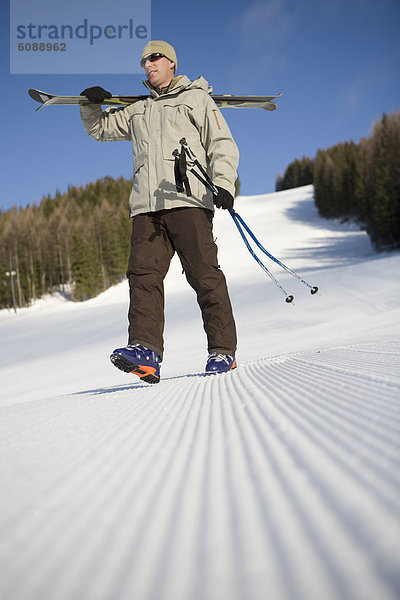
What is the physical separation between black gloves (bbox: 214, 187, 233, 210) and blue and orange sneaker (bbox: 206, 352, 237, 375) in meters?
0.74

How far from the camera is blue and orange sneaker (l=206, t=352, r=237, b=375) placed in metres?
1.91

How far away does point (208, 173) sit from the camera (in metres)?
2.17

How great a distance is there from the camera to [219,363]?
1.92 m

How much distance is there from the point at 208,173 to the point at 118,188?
5273 cm

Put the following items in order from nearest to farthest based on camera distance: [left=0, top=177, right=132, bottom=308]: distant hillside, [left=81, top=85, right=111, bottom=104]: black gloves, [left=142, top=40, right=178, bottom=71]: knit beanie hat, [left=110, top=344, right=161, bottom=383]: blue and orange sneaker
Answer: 1. [left=110, top=344, right=161, bottom=383]: blue and orange sneaker
2. [left=142, top=40, right=178, bottom=71]: knit beanie hat
3. [left=81, top=85, right=111, bottom=104]: black gloves
4. [left=0, top=177, right=132, bottom=308]: distant hillside

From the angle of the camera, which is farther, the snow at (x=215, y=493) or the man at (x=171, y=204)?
the man at (x=171, y=204)

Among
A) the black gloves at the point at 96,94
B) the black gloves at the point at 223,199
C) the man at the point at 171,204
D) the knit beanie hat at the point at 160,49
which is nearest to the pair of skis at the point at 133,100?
the black gloves at the point at 96,94

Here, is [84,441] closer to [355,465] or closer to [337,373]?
[355,465]

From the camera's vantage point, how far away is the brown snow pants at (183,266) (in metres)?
1.94

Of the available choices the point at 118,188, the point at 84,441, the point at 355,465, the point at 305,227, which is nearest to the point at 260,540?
the point at 355,465

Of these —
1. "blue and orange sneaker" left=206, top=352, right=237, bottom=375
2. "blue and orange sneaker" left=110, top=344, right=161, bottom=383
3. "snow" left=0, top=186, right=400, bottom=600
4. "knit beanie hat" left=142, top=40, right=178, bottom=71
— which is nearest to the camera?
"snow" left=0, top=186, right=400, bottom=600

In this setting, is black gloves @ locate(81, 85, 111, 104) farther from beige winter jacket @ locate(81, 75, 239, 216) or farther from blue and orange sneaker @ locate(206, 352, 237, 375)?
blue and orange sneaker @ locate(206, 352, 237, 375)

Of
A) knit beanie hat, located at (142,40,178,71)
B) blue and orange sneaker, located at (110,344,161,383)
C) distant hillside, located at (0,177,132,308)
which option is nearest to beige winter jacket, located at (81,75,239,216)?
knit beanie hat, located at (142,40,178,71)

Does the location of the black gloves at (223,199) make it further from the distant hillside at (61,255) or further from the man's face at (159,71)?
the distant hillside at (61,255)
